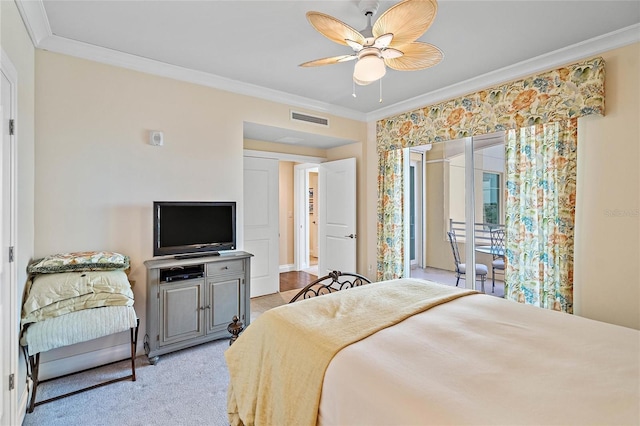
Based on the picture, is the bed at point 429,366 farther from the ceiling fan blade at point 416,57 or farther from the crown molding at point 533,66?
the crown molding at point 533,66

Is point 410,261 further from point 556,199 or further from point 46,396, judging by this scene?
point 46,396

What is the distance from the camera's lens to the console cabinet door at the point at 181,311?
2.75 m

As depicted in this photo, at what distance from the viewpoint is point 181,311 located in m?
2.83

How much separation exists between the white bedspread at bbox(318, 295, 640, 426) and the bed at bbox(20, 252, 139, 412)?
73.7 inches

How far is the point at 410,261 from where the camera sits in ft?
14.5

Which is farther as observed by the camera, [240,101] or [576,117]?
[240,101]

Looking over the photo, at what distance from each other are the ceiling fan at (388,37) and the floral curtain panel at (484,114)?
1.36 m

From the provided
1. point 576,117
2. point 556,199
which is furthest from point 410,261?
point 576,117

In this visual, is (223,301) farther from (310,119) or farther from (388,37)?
(388,37)

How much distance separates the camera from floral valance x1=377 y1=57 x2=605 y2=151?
252 centimetres

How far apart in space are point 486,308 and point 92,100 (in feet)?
11.1

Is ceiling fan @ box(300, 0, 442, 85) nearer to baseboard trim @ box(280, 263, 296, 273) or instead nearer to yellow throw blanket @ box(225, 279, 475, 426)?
yellow throw blanket @ box(225, 279, 475, 426)

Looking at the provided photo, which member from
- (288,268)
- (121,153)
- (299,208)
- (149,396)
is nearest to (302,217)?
(299,208)

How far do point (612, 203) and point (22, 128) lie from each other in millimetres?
4267
